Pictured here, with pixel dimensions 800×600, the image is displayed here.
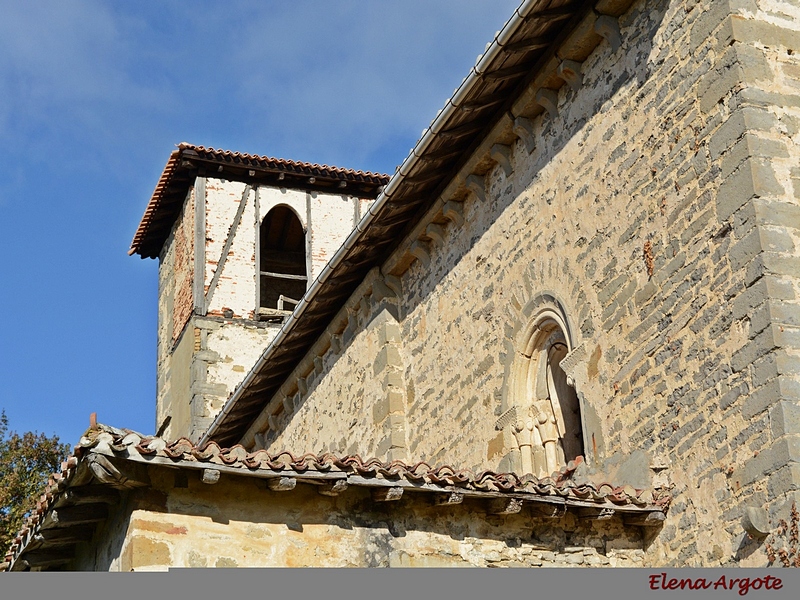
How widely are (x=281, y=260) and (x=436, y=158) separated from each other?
43.1ft

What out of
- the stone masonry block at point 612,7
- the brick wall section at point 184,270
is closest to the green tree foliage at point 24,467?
the brick wall section at point 184,270

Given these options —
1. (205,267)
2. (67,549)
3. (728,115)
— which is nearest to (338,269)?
(67,549)

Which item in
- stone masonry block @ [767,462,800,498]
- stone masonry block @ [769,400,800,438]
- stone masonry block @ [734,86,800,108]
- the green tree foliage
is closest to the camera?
stone masonry block @ [767,462,800,498]

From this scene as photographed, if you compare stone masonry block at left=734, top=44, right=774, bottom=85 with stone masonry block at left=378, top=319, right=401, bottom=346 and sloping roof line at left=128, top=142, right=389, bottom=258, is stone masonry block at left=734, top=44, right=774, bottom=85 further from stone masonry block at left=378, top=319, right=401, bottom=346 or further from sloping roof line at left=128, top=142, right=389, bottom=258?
sloping roof line at left=128, top=142, right=389, bottom=258

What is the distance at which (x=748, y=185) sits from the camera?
743 cm

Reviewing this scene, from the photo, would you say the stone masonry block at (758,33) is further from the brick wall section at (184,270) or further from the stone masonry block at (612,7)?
the brick wall section at (184,270)

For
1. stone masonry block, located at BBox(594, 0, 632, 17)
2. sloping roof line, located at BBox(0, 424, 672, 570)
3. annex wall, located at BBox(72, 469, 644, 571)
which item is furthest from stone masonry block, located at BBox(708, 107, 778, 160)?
annex wall, located at BBox(72, 469, 644, 571)

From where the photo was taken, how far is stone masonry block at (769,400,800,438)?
6836mm

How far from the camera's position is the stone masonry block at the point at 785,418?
6.84 meters

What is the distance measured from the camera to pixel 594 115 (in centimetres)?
927

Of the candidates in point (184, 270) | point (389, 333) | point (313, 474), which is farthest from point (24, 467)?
point (313, 474)

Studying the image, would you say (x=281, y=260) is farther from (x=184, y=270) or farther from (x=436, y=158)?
(x=436, y=158)

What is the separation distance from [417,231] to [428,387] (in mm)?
1596

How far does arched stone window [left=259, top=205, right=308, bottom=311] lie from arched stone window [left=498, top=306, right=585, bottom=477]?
11834 millimetres
